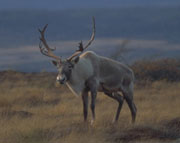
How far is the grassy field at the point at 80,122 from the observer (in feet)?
26.9

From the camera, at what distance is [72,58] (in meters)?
9.91

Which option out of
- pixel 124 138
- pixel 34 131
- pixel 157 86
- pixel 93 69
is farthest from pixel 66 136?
pixel 157 86

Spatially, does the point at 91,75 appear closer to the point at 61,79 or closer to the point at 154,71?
the point at 61,79

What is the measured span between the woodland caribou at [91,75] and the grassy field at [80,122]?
2.34ft

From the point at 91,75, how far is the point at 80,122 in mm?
1097

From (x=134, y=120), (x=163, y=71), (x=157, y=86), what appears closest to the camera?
(x=134, y=120)

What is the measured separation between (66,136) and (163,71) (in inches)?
659

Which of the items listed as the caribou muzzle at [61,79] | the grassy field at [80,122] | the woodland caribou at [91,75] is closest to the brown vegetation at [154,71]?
the grassy field at [80,122]

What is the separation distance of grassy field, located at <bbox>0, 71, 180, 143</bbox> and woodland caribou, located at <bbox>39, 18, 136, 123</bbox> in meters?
0.71

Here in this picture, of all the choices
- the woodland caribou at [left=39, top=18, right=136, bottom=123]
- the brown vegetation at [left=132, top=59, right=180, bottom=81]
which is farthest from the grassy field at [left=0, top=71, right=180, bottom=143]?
the brown vegetation at [left=132, top=59, right=180, bottom=81]

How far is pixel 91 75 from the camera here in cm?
997

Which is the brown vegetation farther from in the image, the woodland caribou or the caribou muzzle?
the caribou muzzle

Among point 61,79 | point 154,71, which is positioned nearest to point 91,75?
point 61,79

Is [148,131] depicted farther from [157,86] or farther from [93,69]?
[157,86]
